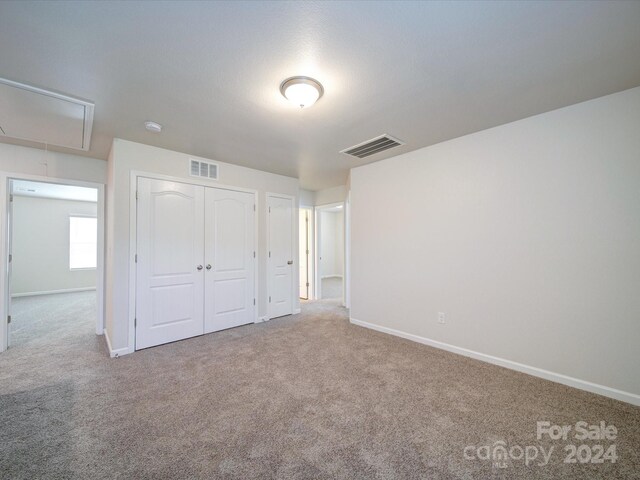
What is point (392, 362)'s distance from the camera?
9.20 feet

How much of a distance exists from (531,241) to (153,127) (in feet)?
12.9

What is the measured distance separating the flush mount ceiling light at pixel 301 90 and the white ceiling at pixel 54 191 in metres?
5.46

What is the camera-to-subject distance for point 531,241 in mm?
2543

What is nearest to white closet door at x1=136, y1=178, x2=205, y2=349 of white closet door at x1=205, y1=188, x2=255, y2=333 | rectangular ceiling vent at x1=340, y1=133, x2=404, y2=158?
white closet door at x1=205, y1=188, x2=255, y2=333

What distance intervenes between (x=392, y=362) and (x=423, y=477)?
1401mm

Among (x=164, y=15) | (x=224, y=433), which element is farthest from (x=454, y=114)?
(x=224, y=433)

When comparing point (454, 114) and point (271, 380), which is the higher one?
point (454, 114)

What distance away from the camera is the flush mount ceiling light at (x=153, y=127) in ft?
8.65

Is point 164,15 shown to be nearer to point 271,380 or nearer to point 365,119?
point 365,119

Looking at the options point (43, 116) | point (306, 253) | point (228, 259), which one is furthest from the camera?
point (306, 253)

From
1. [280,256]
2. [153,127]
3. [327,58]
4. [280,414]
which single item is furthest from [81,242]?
[327,58]

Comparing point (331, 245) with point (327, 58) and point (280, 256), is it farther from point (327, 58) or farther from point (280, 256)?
point (327, 58)

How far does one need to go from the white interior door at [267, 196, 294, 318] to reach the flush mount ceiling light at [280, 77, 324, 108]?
245 cm

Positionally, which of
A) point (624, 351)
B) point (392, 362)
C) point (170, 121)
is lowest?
point (392, 362)
